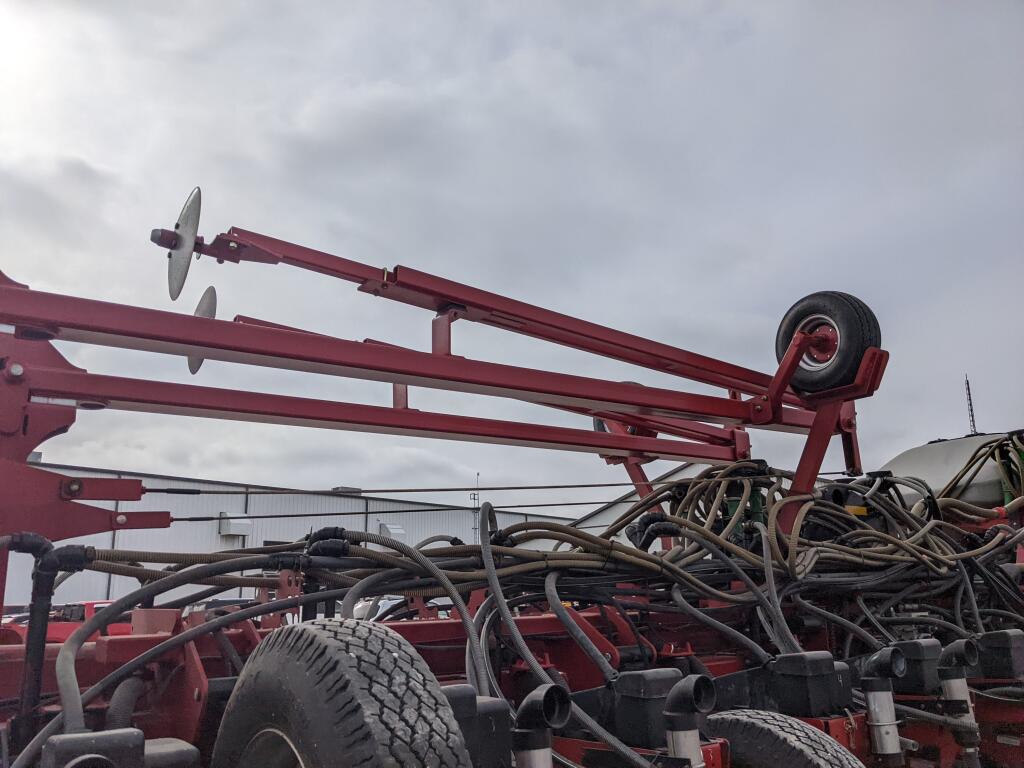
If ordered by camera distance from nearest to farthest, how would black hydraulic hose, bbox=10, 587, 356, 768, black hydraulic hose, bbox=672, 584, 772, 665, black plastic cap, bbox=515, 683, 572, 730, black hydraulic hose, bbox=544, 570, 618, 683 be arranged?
black plastic cap, bbox=515, 683, 572, 730 → black hydraulic hose, bbox=10, 587, 356, 768 → black hydraulic hose, bbox=544, 570, 618, 683 → black hydraulic hose, bbox=672, 584, 772, 665

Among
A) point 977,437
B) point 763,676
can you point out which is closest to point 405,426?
point 763,676

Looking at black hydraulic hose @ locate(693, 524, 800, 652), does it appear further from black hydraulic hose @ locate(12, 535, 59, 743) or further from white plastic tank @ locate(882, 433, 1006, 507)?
white plastic tank @ locate(882, 433, 1006, 507)

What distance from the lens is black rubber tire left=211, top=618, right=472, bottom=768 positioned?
1529 millimetres

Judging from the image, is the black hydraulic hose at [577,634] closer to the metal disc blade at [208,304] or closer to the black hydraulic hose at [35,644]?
the black hydraulic hose at [35,644]

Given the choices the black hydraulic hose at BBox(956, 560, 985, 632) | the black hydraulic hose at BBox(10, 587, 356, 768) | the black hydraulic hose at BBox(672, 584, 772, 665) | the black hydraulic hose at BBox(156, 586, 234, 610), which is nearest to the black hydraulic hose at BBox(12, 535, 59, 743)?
the black hydraulic hose at BBox(10, 587, 356, 768)

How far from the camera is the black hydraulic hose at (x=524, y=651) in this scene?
215 cm

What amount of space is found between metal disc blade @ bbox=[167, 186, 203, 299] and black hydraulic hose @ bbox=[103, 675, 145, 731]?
192cm

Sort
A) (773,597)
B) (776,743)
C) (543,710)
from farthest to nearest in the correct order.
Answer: (773,597) → (776,743) → (543,710)

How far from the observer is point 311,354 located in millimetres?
3611

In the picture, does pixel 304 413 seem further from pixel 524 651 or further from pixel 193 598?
pixel 524 651

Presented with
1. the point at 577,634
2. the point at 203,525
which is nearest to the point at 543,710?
the point at 577,634

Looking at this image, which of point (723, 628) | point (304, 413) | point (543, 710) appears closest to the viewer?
point (543, 710)

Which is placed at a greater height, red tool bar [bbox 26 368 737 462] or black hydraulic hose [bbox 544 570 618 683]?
red tool bar [bbox 26 368 737 462]

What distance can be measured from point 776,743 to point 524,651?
775mm
